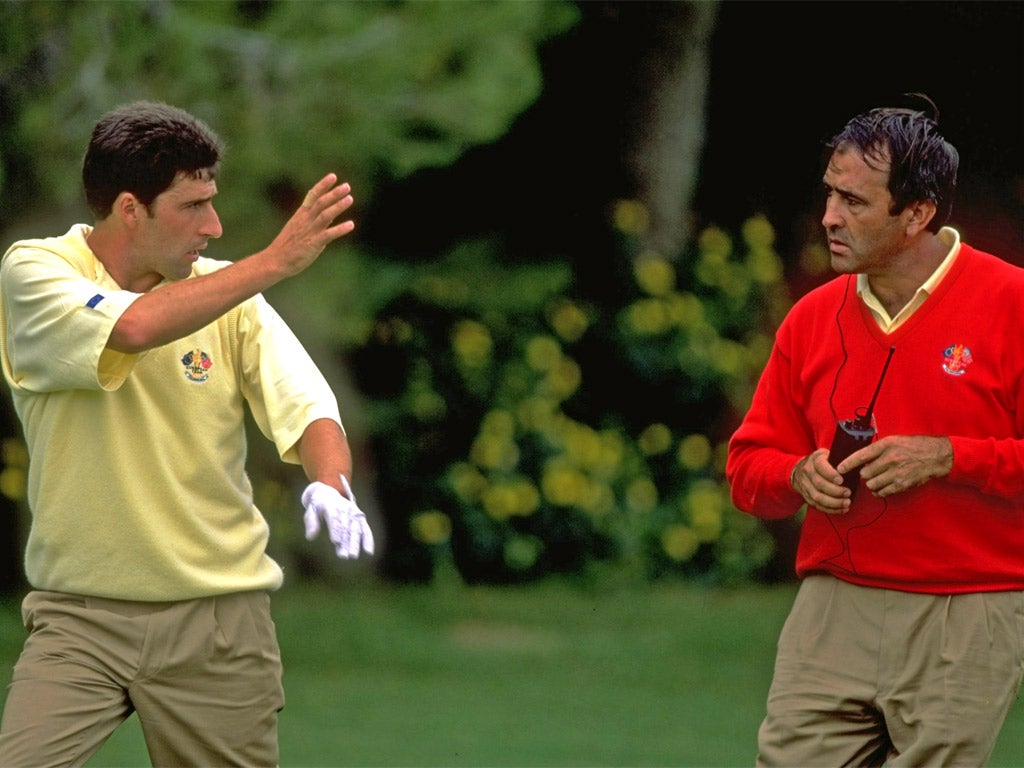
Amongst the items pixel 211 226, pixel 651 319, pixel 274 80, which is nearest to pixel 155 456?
pixel 211 226

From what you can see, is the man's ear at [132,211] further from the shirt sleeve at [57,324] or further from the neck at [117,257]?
the shirt sleeve at [57,324]

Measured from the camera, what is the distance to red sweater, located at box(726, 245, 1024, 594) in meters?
3.82

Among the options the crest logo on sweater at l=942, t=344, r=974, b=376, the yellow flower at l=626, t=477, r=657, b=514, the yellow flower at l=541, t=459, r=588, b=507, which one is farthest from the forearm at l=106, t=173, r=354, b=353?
the yellow flower at l=626, t=477, r=657, b=514

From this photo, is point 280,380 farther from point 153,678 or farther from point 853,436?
point 853,436

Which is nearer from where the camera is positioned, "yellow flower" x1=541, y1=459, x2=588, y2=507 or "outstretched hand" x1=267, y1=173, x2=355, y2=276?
"outstretched hand" x1=267, y1=173, x2=355, y2=276

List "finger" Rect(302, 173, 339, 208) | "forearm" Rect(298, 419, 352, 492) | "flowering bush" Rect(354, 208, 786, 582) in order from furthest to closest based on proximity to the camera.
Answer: "flowering bush" Rect(354, 208, 786, 582), "forearm" Rect(298, 419, 352, 492), "finger" Rect(302, 173, 339, 208)

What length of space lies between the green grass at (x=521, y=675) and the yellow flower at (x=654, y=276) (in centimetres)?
145

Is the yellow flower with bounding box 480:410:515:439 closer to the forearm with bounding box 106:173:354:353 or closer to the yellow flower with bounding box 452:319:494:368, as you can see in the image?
the yellow flower with bounding box 452:319:494:368

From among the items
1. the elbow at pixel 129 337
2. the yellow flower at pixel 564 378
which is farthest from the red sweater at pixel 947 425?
the yellow flower at pixel 564 378

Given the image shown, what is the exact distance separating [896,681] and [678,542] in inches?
190

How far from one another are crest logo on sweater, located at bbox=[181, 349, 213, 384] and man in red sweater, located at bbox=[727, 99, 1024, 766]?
125 cm

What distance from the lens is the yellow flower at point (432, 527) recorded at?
8.88 meters

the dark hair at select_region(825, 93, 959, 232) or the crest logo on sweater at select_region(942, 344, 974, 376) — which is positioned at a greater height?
the dark hair at select_region(825, 93, 959, 232)

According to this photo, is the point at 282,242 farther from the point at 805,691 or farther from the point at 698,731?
the point at 698,731
